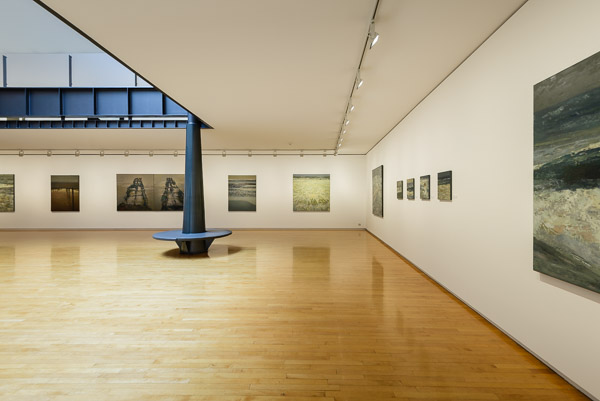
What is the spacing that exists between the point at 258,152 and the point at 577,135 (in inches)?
530

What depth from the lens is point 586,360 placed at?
102 inches

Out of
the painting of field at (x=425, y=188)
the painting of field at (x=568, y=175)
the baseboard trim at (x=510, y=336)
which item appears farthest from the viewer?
the painting of field at (x=425, y=188)

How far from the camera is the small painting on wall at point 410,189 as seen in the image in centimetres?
760

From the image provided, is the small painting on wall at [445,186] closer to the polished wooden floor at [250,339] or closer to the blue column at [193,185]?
the polished wooden floor at [250,339]

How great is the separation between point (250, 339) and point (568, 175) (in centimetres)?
389

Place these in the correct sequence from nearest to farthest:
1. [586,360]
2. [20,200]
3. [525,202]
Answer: [586,360] < [525,202] < [20,200]

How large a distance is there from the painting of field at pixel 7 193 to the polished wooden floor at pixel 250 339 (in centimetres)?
1098

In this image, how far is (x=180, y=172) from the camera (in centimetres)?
1512

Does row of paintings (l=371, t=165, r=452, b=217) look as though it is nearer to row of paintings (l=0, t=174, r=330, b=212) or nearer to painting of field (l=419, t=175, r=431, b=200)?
painting of field (l=419, t=175, r=431, b=200)

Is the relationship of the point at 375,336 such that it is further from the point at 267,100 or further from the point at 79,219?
the point at 79,219

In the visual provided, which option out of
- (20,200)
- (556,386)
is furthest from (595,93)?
(20,200)

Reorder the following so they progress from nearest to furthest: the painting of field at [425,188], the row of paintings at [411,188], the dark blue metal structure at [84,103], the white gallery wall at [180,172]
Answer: the row of paintings at [411,188] < the painting of field at [425,188] < the dark blue metal structure at [84,103] < the white gallery wall at [180,172]

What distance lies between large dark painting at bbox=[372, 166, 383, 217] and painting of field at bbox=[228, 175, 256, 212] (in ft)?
20.4

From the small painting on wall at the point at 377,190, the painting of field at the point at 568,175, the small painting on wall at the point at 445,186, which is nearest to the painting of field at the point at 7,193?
the small painting on wall at the point at 377,190
